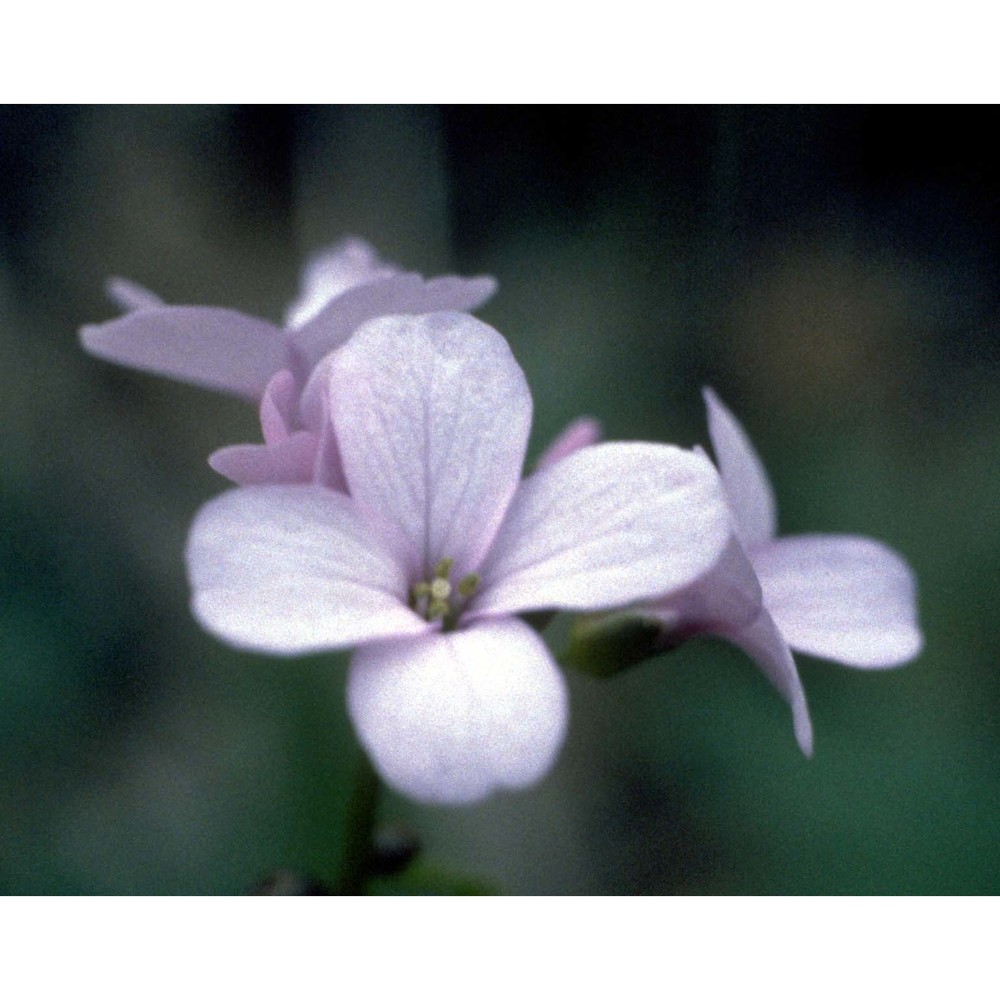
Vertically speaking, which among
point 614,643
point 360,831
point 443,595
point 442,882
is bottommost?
point 442,882

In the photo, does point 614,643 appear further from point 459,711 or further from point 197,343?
point 197,343

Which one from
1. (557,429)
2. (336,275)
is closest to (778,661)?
(336,275)

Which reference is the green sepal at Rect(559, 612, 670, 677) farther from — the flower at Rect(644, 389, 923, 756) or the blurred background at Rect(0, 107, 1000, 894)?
the blurred background at Rect(0, 107, 1000, 894)

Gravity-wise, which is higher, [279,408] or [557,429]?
[279,408]

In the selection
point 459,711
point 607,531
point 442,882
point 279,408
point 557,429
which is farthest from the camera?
point 557,429

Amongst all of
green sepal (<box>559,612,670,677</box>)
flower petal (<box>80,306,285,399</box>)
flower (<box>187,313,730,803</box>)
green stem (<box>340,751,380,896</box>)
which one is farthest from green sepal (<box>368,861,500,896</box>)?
flower petal (<box>80,306,285,399</box>)
